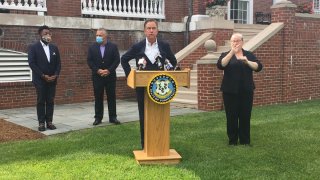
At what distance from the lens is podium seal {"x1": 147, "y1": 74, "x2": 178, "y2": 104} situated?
5.20m

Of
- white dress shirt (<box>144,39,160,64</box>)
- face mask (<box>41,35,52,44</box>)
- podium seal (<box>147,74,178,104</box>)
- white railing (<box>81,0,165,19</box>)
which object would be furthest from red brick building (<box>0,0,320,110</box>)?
podium seal (<box>147,74,178,104</box>)

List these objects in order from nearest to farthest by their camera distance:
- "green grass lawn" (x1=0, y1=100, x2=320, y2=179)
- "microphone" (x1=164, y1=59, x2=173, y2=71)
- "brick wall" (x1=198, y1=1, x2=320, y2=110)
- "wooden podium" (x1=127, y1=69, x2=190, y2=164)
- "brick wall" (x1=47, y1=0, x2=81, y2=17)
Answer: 1. "green grass lawn" (x1=0, y1=100, x2=320, y2=179)
2. "wooden podium" (x1=127, y1=69, x2=190, y2=164)
3. "microphone" (x1=164, y1=59, x2=173, y2=71)
4. "brick wall" (x1=198, y1=1, x2=320, y2=110)
5. "brick wall" (x1=47, y1=0, x2=81, y2=17)

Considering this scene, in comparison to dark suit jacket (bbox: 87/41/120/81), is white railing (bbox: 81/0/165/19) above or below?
above

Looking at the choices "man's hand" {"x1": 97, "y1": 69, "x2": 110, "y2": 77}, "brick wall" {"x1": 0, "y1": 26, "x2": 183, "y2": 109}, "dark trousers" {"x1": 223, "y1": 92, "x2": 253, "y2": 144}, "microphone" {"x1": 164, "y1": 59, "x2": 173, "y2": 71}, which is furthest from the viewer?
"brick wall" {"x1": 0, "y1": 26, "x2": 183, "y2": 109}

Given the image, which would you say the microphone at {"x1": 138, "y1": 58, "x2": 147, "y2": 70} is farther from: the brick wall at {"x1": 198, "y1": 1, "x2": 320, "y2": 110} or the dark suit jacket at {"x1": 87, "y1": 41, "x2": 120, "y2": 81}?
the brick wall at {"x1": 198, "y1": 1, "x2": 320, "y2": 110}

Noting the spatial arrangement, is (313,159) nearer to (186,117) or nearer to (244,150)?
(244,150)

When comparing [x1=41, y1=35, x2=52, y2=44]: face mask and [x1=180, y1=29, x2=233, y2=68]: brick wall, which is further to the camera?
[x1=180, y1=29, x2=233, y2=68]: brick wall

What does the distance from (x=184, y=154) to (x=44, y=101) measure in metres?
3.10

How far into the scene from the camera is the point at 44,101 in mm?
7730

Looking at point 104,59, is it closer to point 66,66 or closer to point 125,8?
point 66,66

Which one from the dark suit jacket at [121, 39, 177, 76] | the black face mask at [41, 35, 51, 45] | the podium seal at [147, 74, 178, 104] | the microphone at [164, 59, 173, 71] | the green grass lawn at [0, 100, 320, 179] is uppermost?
the black face mask at [41, 35, 51, 45]

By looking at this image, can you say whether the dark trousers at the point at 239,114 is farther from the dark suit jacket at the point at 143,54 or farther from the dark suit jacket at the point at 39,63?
the dark suit jacket at the point at 39,63

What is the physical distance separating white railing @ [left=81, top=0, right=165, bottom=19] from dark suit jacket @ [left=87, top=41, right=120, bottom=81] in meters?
4.19

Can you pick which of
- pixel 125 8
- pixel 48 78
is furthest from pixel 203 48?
pixel 48 78
